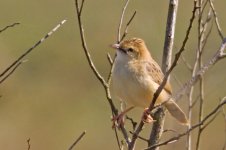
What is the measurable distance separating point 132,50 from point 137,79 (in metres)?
0.42

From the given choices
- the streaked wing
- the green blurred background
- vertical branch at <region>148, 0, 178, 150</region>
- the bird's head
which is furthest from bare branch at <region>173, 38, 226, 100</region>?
the green blurred background

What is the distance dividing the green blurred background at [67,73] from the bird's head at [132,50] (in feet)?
13.1

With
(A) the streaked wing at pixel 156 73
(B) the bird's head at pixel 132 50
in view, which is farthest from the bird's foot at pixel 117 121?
(B) the bird's head at pixel 132 50

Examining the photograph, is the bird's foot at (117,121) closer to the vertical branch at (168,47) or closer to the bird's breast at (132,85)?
the vertical branch at (168,47)

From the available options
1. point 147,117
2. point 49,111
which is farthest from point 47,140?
point 147,117

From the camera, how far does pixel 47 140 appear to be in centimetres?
1348

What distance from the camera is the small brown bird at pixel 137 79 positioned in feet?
20.1

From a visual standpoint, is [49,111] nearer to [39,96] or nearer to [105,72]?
[39,96]

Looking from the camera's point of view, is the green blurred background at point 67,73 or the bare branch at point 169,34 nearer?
the bare branch at point 169,34

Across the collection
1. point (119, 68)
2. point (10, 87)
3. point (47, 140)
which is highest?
point (119, 68)

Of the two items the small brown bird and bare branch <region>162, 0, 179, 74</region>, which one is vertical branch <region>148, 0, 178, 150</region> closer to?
bare branch <region>162, 0, 179, 74</region>

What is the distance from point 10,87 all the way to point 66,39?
3160 millimetres

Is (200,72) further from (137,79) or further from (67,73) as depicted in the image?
(67,73)

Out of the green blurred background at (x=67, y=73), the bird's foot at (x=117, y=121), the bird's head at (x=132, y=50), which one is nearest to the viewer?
the bird's foot at (x=117, y=121)
